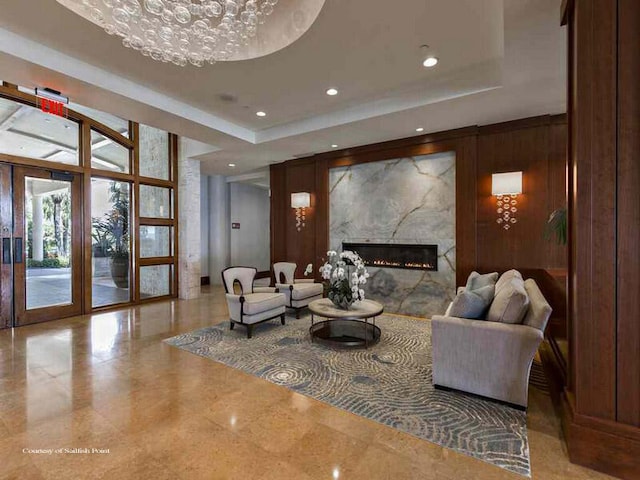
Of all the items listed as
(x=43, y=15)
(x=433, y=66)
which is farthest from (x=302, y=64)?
(x=43, y=15)

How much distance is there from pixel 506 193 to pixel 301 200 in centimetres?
373

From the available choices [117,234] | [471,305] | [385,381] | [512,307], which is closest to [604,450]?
[512,307]

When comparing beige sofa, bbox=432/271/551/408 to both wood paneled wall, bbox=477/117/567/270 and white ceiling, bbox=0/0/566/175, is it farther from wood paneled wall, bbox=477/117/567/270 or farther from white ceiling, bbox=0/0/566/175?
white ceiling, bbox=0/0/566/175

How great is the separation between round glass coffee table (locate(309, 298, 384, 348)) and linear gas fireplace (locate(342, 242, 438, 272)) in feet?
4.93

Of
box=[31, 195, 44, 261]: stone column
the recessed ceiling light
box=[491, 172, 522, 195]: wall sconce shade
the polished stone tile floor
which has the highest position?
the recessed ceiling light

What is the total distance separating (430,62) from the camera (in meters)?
3.22

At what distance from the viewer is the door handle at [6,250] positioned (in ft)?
14.6

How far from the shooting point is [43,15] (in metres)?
2.54

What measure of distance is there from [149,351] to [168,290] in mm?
3359

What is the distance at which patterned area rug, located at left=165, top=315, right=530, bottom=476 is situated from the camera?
6.84 feet

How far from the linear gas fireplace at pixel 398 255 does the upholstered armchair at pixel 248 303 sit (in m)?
1.87

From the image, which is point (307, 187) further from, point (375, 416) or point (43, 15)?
point (375, 416)

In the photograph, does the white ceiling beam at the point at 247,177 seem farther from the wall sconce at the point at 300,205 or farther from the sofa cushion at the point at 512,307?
the sofa cushion at the point at 512,307

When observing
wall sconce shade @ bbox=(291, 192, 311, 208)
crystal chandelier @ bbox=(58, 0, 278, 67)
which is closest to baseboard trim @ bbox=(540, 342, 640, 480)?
crystal chandelier @ bbox=(58, 0, 278, 67)
